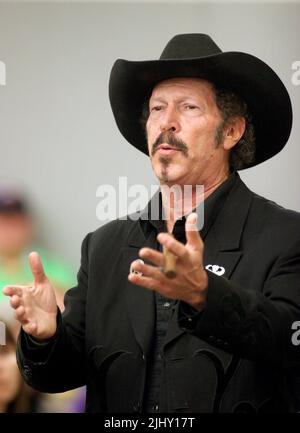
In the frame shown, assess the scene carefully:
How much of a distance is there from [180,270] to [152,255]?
0.11 meters

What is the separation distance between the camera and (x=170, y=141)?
7.99 ft

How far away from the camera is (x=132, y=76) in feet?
8.57

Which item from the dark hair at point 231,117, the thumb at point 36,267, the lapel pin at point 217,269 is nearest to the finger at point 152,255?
the thumb at point 36,267

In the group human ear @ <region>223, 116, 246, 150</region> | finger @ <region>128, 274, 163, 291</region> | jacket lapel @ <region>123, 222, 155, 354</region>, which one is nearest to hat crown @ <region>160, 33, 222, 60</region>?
human ear @ <region>223, 116, 246, 150</region>

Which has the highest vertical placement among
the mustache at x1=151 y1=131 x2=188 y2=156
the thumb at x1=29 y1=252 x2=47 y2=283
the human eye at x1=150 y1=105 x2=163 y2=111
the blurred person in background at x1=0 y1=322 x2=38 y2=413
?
the human eye at x1=150 y1=105 x2=163 y2=111

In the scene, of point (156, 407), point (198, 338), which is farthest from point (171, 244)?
point (156, 407)

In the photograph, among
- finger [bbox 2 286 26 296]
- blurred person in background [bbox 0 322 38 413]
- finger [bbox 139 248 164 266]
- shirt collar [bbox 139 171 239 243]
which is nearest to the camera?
finger [bbox 139 248 164 266]

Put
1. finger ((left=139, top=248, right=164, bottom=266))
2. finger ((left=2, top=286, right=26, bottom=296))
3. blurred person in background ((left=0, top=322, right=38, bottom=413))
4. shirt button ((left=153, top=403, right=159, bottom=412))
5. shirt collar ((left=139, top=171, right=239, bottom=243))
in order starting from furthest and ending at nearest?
1. blurred person in background ((left=0, top=322, right=38, bottom=413))
2. shirt collar ((left=139, top=171, right=239, bottom=243))
3. shirt button ((left=153, top=403, right=159, bottom=412))
4. finger ((left=2, top=286, right=26, bottom=296))
5. finger ((left=139, top=248, right=164, bottom=266))

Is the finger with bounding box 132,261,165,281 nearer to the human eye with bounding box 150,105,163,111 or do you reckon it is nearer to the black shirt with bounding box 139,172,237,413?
the black shirt with bounding box 139,172,237,413

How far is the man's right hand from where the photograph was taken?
211 centimetres

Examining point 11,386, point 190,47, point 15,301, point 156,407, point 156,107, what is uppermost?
point 190,47

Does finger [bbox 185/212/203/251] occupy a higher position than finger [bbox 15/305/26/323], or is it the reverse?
finger [bbox 185/212/203/251]

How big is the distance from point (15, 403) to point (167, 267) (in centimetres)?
139

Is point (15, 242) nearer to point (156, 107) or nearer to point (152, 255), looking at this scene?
point (156, 107)
